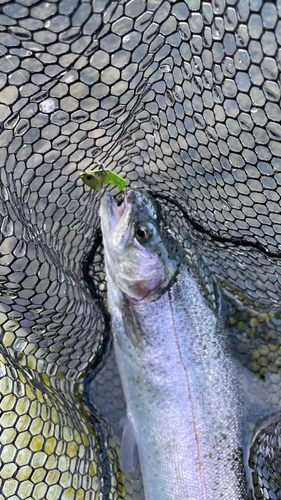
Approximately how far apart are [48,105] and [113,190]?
0.59 m

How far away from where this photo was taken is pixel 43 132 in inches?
72.6

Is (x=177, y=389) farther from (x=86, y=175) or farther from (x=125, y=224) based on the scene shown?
(x=86, y=175)

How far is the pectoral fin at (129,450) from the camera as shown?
206 centimetres

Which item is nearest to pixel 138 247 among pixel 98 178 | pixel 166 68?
pixel 98 178

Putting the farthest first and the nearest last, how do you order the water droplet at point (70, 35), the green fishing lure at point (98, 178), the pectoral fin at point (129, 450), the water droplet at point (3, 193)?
the pectoral fin at point (129, 450)
the green fishing lure at point (98, 178)
the water droplet at point (3, 193)
the water droplet at point (70, 35)

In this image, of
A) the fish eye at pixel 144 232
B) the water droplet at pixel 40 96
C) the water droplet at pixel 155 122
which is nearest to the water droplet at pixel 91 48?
the water droplet at pixel 40 96

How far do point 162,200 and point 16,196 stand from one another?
0.75 m

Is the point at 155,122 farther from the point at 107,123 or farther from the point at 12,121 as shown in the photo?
the point at 12,121

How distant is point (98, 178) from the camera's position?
1868 millimetres

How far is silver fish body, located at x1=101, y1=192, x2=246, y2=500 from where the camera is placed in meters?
1.92

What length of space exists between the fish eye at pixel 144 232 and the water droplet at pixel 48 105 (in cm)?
62

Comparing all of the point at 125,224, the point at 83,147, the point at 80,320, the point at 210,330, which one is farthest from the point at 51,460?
the point at 83,147

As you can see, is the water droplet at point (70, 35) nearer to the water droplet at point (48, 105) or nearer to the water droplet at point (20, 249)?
the water droplet at point (48, 105)

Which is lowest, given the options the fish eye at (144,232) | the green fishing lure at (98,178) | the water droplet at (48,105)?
the fish eye at (144,232)
